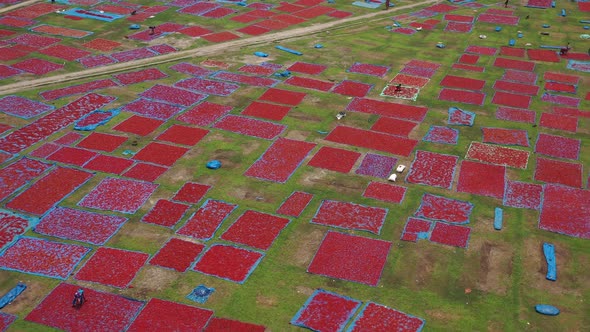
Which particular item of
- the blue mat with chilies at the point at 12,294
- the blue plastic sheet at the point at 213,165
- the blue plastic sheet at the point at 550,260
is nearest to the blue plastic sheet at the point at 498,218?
the blue plastic sheet at the point at 550,260

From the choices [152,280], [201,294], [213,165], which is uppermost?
[213,165]

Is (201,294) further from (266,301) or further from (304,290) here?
(304,290)

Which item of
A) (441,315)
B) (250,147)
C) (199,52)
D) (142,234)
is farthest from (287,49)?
(441,315)

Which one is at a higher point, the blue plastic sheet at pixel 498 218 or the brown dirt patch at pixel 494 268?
the blue plastic sheet at pixel 498 218

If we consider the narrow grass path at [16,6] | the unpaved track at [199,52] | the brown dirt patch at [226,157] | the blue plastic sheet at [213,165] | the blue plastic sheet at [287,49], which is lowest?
the brown dirt patch at [226,157]

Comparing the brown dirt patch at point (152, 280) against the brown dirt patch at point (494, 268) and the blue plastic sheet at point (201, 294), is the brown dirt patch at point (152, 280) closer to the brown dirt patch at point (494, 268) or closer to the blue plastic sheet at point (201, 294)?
the blue plastic sheet at point (201, 294)

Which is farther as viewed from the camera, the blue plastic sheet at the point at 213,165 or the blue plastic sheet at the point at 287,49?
the blue plastic sheet at the point at 287,49
